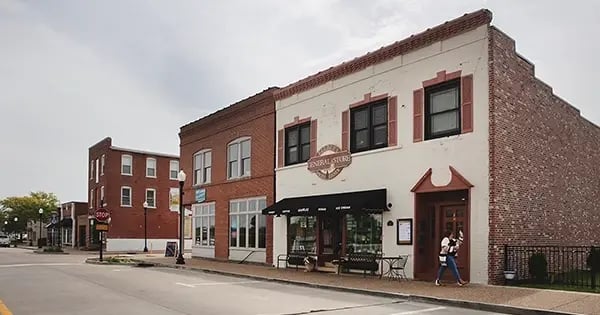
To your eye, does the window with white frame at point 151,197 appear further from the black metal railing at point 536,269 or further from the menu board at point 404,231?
the black metal railing at point 536,269

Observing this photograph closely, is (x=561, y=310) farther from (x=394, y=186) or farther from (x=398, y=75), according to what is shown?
(x=398, y=75)

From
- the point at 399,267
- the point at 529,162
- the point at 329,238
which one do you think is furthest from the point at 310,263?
the point at 529,162

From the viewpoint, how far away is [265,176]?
88.7 feet

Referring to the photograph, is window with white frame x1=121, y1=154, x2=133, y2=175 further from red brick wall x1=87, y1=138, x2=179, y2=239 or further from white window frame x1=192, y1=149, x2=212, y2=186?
white window frame x1=192, y1=149, x2=212, y2=186

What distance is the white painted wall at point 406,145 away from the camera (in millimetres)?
16578

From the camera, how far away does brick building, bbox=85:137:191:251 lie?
169 feet

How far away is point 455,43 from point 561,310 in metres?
8.93

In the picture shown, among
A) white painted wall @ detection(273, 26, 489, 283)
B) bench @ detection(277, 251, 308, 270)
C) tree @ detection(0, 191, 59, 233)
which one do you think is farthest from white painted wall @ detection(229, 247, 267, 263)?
tree @ detection(0, 191, 59, 233)

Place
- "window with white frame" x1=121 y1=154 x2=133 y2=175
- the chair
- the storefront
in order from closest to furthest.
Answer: the chair → the storefront → "window with white frame" x1=121 y1=154 x2=133 y2=175

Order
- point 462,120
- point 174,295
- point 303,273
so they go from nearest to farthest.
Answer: point 174,295
point 462,120
point 303,273

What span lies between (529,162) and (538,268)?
3.36m

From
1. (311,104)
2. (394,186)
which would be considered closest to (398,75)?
(394,186)

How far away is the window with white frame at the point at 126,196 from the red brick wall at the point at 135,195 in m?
0.29

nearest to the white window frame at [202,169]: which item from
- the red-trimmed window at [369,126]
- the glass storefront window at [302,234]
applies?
the glass storefront window at [302,234]
